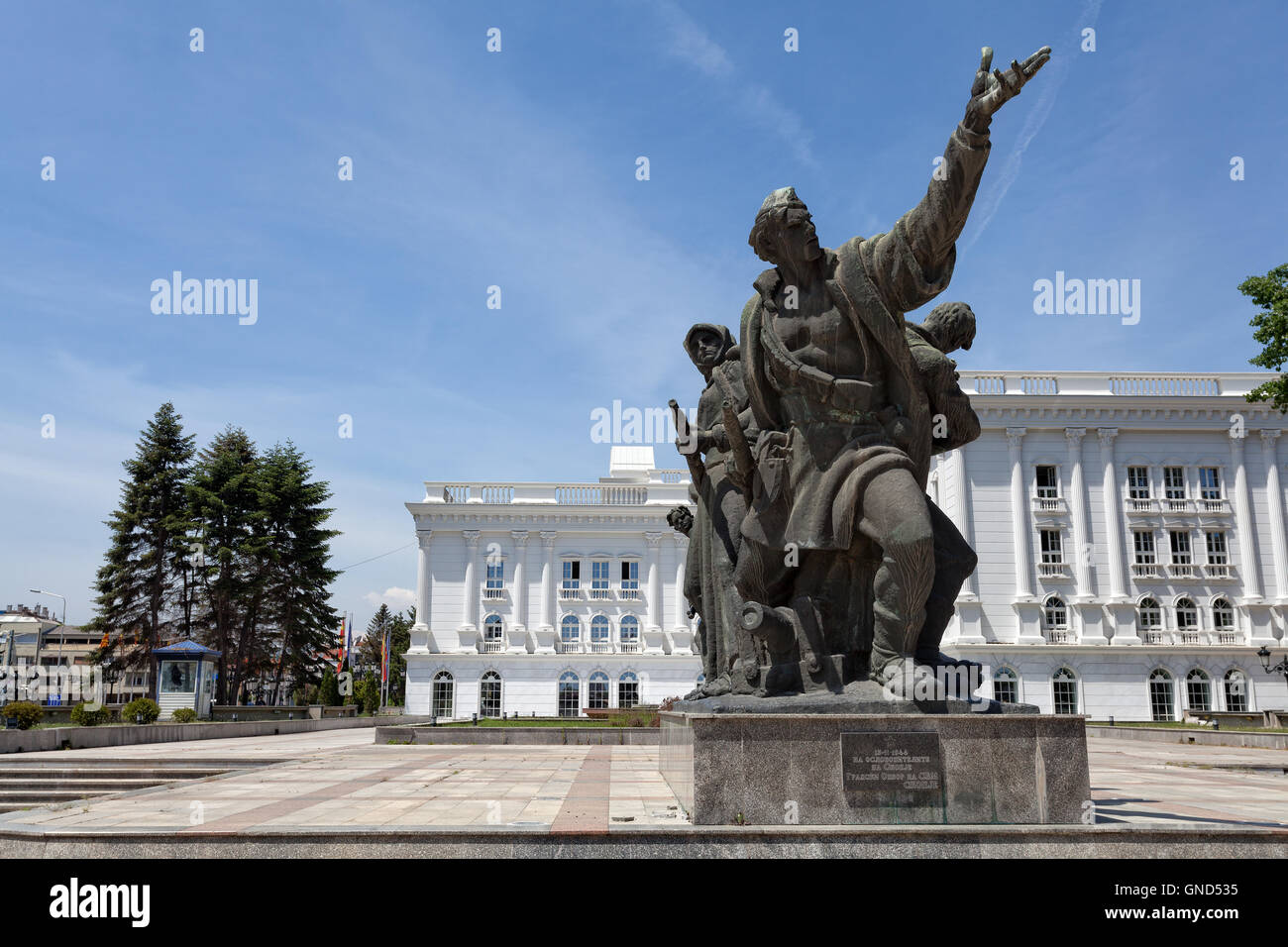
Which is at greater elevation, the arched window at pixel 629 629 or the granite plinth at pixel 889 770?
the granite plinth at pixel 889 770

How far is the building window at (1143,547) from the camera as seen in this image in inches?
1796

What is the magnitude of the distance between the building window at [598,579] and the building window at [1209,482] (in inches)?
1287

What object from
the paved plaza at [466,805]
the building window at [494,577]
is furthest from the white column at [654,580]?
the paved plaza at [466,805]

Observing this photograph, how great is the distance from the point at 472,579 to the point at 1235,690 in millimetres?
40569

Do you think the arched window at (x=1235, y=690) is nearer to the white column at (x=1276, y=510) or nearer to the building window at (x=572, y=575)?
the white column at (x=1276, y=510)

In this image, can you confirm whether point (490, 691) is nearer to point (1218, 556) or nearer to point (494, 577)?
point (494, 577)

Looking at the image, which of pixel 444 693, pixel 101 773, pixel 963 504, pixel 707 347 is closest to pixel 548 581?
pixel 444 693

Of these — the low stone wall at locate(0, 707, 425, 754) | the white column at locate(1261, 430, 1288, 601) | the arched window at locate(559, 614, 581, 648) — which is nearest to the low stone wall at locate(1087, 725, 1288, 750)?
the white column at locate(1261, 430, 1288, 601)

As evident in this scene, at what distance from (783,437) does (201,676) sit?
3098 centimetres

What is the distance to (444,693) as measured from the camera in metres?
55.2

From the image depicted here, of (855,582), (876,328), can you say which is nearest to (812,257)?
(876,328)

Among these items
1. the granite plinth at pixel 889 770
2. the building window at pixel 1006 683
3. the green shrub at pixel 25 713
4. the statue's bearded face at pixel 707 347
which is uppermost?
the statue's bearded face at pixel 707 347
